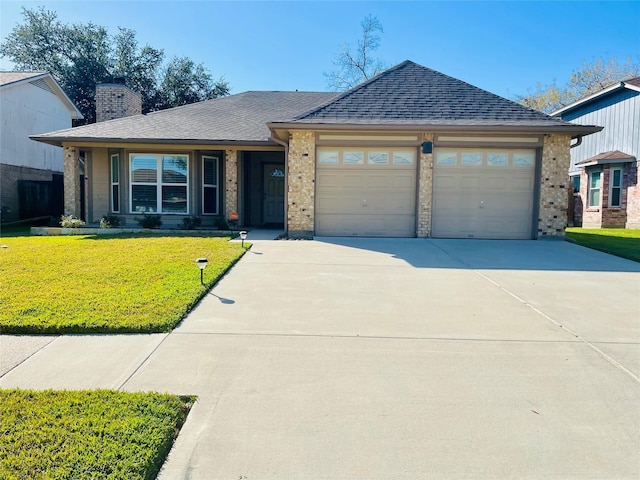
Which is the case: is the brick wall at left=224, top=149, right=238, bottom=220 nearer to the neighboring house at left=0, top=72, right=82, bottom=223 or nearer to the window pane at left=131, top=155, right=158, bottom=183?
the window pane at left=131, top=155, right=158, bottom=183

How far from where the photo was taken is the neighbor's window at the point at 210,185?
1412 cm

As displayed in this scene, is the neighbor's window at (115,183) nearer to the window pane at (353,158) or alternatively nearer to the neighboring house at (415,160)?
the neighboring house at (415,160)

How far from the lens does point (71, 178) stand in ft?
45.2

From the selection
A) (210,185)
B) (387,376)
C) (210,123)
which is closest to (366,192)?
(210,185)

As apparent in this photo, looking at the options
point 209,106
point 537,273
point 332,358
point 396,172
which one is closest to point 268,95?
point 209,106

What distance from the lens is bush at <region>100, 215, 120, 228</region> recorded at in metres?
13.3

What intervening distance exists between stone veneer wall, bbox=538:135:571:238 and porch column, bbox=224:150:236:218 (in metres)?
8.68

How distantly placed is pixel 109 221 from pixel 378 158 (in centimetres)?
822

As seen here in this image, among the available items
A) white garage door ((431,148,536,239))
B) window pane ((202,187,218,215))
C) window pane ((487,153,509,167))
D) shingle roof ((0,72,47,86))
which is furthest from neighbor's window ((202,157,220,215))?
shingle roof ((0,72,47,86))

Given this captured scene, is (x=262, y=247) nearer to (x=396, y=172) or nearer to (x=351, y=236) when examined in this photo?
(x=351, y=236)

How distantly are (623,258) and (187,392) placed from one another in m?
9.73

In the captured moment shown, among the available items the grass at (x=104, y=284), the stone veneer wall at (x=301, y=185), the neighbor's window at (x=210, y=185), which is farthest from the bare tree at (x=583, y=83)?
the grass at (x=104, y=284)

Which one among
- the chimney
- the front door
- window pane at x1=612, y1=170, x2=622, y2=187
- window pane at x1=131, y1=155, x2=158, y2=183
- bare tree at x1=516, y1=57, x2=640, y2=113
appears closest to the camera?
window pane at x1=131, y1=155, x2=158, y2=183

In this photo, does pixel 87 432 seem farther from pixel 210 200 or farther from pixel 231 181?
pixel 210 200
